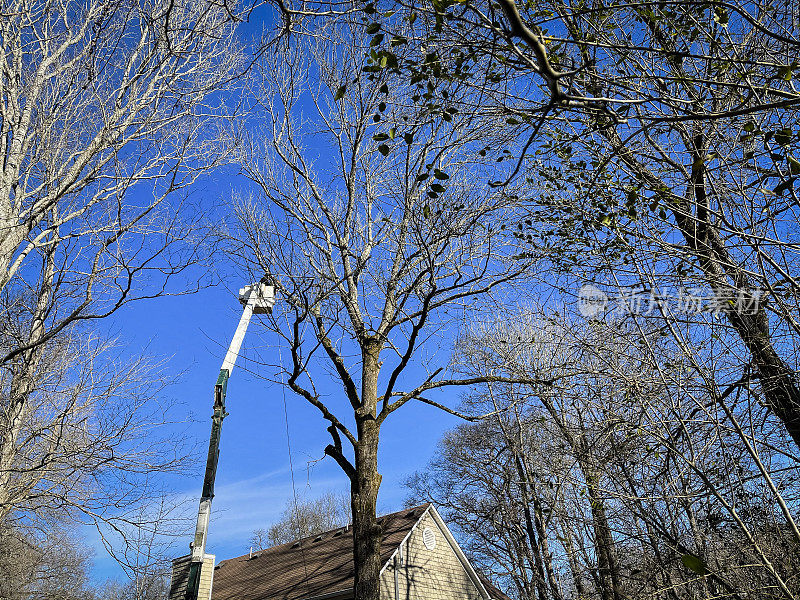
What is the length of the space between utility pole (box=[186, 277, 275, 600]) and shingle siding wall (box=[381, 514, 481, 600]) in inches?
388

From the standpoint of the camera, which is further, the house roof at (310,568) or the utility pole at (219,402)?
the house roof at (310,568)

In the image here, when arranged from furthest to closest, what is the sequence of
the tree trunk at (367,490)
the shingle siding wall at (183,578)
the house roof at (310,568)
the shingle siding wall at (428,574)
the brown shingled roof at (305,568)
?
the shingle siding wall at (428,574) → the brown shingled roof at (305,568) → the house roof at (310,568) → the shingle siding wall at (183,578) → the tree trunk at (367,490)

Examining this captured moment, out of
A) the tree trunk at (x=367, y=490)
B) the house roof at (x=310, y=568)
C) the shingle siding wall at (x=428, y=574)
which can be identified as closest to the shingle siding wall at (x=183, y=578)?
the house roof at (x=310, y=568)

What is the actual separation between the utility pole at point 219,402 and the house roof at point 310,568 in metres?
8.71

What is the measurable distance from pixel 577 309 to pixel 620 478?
1.68 meters

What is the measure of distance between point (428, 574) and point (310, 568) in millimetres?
3380

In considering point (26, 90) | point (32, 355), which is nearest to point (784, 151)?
point (26, 90)

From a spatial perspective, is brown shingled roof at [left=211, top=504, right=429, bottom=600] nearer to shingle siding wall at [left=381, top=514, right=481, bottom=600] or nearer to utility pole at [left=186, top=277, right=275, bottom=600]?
shingle siding wall at [left=381, top=514, right=481, bottom=600]

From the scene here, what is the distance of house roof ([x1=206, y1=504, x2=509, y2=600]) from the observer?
1523 centimetres

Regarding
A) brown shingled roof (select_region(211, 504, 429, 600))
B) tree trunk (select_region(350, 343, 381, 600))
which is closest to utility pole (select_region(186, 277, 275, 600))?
tree trunk (select_region(350, 343, 381, 600))

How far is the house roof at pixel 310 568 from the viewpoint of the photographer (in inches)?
599

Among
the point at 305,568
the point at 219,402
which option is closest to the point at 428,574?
the point at 305,568

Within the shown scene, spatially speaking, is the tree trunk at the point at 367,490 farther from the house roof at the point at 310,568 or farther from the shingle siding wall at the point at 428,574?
the shingle siding wall at the point at 428,574

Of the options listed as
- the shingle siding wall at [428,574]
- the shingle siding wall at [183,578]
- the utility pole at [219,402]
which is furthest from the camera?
the shingle siding wall at [428,574]
